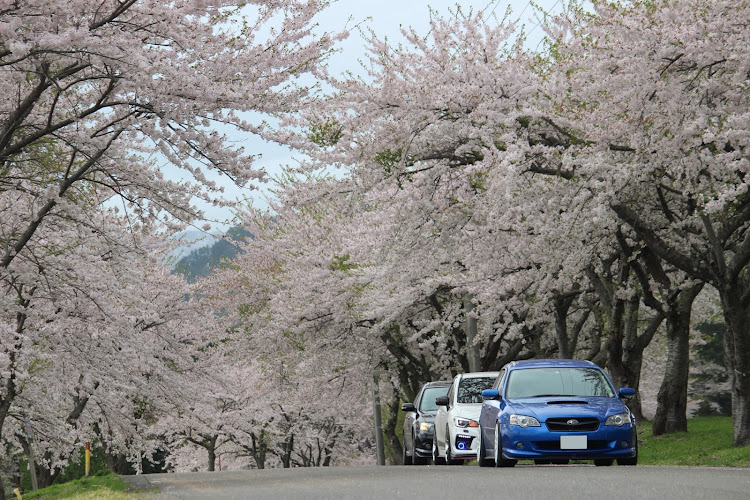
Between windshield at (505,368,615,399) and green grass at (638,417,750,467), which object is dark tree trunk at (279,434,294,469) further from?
windshield at (505,368,615,399)

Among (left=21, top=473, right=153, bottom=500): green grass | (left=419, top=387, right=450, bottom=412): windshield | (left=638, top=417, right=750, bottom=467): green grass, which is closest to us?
(left=21, top=473, right=153, bottom=500): green grass

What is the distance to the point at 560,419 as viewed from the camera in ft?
42.3

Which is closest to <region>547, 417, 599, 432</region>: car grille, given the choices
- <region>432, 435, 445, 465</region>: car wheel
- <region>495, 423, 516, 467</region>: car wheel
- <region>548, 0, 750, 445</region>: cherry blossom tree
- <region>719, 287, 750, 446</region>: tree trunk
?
<region>495, 423, 516, 467</region>: car wheel

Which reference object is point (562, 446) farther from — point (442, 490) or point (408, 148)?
point (408, 148)

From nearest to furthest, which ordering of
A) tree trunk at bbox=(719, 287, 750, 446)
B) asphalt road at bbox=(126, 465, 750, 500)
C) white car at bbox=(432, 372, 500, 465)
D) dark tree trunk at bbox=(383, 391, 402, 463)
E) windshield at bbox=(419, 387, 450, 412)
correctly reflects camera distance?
1. asphalt road at bbox=(126, 465, 750, 500)
2. tree trunk at bbox=(719, 287, 750, 446)
3. white car at bbox=(432, 372, 500, 465)
4. windshield at bbox=(419, 387, 450, 412)
5. dark tree trunk at bbox=(383, 391, 402, 463)

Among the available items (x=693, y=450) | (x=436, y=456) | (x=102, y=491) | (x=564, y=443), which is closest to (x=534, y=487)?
(x=564, y=443)

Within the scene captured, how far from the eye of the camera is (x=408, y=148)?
18531mm

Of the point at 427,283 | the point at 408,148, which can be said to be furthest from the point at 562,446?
the point at 427,283

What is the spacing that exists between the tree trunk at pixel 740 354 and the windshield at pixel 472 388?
4244 millimetres

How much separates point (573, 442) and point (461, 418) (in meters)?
4.65

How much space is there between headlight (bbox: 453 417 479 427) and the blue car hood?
3.69 meters

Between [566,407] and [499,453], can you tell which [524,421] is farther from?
[499,453]

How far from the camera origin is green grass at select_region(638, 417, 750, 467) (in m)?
15.3

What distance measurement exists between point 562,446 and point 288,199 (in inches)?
366
